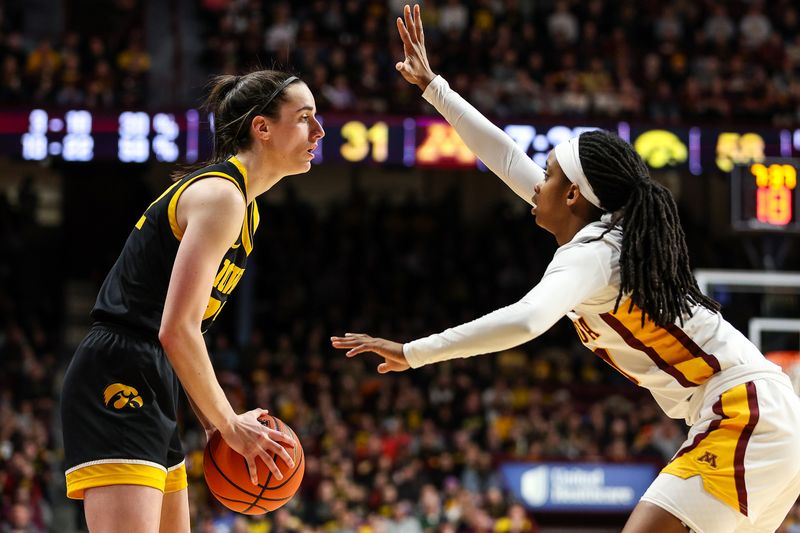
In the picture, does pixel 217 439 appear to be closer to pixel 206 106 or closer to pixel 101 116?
pixel 206 106

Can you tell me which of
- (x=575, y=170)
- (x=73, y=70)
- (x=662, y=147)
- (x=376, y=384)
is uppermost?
(x=73, y=70)

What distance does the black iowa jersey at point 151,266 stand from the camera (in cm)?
331

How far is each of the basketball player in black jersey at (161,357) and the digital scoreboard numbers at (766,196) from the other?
7.00 metres

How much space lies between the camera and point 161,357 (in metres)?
3.32

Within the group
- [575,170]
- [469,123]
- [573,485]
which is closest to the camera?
[575,170]

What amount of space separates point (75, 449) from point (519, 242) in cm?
1405

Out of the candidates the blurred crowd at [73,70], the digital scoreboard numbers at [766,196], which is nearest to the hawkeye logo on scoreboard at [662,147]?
the digital scoreboard numbers at [766,196]

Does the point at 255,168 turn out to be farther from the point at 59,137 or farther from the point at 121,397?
the point at 59,137

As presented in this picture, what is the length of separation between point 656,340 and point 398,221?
1412cm

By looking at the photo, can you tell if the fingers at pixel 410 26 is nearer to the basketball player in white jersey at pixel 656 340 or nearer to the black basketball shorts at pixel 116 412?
the basketball player in white jersey at pixel 656 340

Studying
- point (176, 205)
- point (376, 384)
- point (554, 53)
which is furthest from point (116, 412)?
point (554, 53)

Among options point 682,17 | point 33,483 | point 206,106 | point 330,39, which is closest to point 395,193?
point 330,39

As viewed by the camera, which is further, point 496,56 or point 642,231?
point 496,56

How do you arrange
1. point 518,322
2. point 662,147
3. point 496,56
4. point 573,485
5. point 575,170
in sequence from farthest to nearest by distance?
point 496,56, point 662,147, point 573,485, point 575,170, point 518,322
